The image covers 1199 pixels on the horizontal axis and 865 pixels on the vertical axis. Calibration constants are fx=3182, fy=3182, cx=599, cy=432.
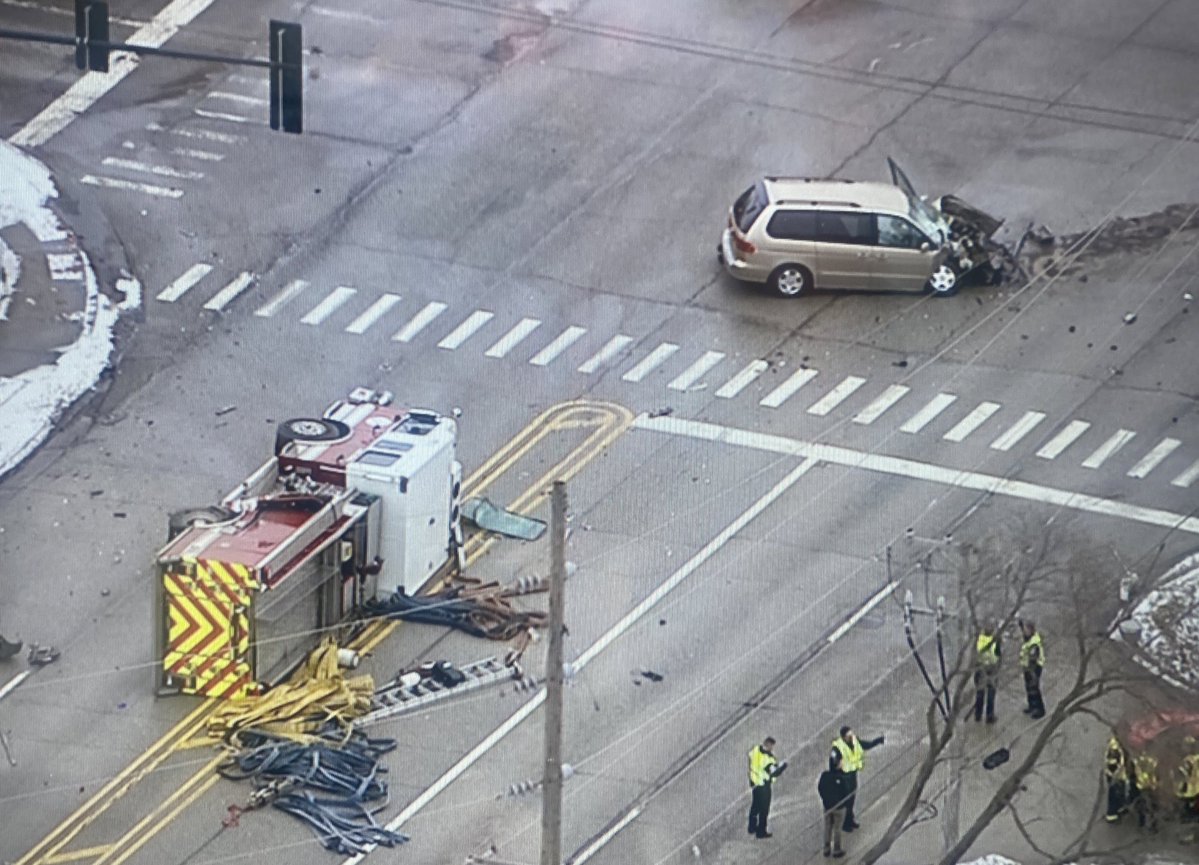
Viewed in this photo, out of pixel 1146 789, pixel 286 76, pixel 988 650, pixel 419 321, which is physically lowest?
pixel 419 321

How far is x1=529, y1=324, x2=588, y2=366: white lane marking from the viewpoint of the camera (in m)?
45.6

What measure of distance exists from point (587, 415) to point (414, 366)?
2.82 meters

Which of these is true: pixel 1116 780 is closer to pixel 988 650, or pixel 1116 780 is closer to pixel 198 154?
pixel 988 650

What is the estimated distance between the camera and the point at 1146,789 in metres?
35.5

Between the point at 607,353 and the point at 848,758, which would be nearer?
the point at 848,758

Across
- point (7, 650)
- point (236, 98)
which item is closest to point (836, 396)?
point (7, 650)

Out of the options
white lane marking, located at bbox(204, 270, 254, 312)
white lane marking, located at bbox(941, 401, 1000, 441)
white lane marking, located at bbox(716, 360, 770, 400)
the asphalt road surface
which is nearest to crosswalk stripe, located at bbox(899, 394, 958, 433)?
the asphalt road surface

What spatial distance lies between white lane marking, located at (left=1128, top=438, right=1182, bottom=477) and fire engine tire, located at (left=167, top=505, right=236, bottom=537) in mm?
12479

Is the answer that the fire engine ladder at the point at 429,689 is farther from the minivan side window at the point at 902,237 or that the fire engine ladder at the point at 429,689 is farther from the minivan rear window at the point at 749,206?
the minivan side window at the point at 902,237

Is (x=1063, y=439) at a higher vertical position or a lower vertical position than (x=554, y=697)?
lower

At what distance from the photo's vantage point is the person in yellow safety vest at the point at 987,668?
115 ft

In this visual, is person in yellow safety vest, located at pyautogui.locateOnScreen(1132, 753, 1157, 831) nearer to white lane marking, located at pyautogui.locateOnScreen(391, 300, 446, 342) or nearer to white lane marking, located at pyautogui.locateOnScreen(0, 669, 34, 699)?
white lane marking, located at pyautogui.locateOnScreen(0, 669, 34, 699)

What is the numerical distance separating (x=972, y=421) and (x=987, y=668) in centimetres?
905

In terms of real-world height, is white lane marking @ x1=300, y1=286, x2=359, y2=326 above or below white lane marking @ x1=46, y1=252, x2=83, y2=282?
above
